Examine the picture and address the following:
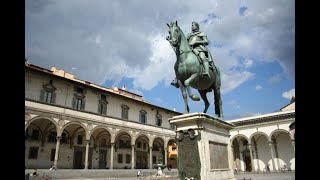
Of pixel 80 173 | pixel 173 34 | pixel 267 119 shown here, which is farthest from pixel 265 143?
pixel 173 34

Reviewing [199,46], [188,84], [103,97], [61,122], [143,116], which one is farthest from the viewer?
[143,116]

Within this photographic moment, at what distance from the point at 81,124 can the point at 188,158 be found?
2265cm

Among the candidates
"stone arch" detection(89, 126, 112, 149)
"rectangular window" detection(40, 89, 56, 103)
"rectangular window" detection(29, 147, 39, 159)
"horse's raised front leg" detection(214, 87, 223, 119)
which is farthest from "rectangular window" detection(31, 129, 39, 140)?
"horse's raised front leg" detection(214, 87, 223, 119)

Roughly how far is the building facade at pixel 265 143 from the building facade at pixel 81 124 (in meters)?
10.7

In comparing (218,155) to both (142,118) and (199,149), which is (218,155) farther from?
(142,118)

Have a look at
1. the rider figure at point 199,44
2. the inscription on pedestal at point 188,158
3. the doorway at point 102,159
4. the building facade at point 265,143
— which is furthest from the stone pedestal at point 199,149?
the building facade at point 265,143

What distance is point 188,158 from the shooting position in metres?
5.83

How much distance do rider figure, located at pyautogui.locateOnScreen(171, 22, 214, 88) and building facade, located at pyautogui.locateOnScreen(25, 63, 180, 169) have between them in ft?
63.7

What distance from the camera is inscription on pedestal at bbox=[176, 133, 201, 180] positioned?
567 cm

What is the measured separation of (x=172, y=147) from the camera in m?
45.1

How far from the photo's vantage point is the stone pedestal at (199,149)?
5680mm
